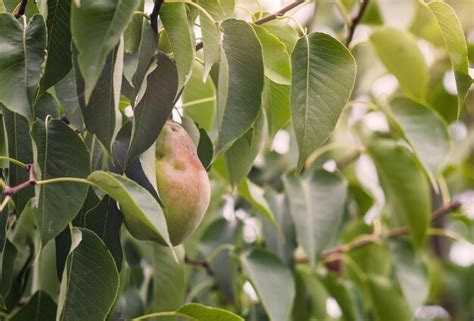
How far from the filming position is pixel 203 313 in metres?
1.00

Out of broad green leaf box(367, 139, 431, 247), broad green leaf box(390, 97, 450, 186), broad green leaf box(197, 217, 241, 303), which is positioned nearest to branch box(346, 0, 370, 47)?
broad green leaf box(390, 97, 450, 186)

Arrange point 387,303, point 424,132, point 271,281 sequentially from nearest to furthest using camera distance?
point 271,281, point 424,132, point 387,303

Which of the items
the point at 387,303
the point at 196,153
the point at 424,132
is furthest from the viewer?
the point at 387,303

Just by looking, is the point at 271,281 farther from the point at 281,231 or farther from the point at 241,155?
the point at 241,155

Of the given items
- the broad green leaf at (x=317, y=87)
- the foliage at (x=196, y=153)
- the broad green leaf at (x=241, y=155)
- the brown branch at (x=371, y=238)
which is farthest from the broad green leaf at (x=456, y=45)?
the brown branch at (x=371, y=238)

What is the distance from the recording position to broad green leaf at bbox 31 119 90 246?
854 mm

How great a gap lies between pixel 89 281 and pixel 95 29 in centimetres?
27

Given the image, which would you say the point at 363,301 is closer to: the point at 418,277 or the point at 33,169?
the point at 418,277

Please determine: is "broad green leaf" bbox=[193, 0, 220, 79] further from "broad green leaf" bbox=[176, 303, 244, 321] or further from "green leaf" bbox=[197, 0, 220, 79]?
"broad green leaf" bbox=[176, 303, 244, 321]

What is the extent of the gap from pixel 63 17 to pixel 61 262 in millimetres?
261

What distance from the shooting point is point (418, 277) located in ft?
5.44

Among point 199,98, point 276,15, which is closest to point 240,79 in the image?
point 276,15

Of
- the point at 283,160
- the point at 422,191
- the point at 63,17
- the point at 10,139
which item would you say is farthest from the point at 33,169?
the point at 283,160

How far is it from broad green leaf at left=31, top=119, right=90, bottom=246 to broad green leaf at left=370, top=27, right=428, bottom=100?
871 millimetres
